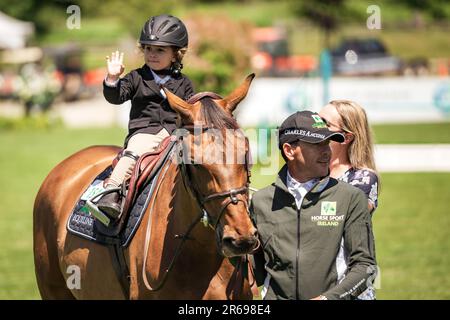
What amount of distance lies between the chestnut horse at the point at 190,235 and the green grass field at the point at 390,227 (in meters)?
3.82

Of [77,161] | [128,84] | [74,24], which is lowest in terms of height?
[77,161]

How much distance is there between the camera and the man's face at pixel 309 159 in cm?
432

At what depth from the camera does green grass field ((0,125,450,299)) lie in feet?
30.9

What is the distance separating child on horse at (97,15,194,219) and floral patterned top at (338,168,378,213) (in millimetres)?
1358

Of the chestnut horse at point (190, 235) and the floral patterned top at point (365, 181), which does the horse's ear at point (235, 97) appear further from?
the floral patterned top at point (365, 181)

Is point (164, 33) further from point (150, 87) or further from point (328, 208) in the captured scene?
point (328, 208)

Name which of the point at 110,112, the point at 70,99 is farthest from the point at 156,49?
the point at 70,99

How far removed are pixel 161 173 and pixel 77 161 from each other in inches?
79.7

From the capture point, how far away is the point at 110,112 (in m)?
34.1

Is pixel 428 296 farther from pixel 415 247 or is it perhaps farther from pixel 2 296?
pixel 2 296

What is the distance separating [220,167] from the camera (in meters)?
4.27

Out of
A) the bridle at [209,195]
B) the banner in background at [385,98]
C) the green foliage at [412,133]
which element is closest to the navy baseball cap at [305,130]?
the bridle at [209,195]

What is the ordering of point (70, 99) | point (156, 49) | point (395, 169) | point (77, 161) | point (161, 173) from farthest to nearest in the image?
point (70, 99) → point (395, 169) → point (77, 161) → point (156, 49) → point (161, 173)

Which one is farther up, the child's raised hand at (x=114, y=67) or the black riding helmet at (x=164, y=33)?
the black riding helmet at (x=164, y=33)
